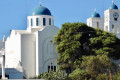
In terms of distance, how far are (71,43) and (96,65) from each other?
182 inches

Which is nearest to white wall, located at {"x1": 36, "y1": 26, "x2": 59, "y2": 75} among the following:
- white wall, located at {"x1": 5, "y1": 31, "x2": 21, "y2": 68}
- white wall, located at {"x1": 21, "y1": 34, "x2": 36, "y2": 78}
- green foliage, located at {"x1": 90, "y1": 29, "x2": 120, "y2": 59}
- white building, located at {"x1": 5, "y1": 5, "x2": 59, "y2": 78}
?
white building, located at {"x1": 5, "y1": 5, "x2": 59, "y2": 78}

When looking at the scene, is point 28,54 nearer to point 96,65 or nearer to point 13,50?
point 13,50

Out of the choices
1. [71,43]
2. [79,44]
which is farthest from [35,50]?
[79,44]

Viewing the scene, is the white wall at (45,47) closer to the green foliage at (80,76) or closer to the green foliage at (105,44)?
the green foliage at (105,44)

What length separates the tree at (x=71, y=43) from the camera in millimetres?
44438

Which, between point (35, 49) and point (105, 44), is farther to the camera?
point (35, 49)

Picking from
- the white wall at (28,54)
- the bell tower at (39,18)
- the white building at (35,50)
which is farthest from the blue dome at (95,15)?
the white wall at (28,54)

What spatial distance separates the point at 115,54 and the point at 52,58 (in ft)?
22.3

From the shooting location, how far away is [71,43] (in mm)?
44750

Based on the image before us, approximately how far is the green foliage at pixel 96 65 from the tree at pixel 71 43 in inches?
80.2

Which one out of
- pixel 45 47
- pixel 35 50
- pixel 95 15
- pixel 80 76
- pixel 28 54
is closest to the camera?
pixel 80 76

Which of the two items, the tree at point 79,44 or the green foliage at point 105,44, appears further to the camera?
the green foliage at point 105,44

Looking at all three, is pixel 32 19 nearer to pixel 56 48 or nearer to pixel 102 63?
pixel 56 48

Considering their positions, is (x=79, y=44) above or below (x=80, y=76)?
above
